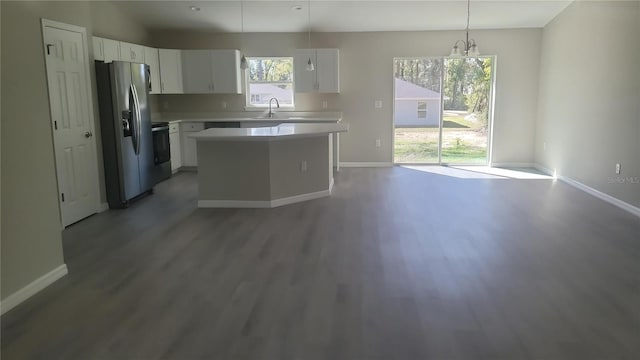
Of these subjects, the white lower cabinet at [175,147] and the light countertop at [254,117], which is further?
the light countertop at [254,117]

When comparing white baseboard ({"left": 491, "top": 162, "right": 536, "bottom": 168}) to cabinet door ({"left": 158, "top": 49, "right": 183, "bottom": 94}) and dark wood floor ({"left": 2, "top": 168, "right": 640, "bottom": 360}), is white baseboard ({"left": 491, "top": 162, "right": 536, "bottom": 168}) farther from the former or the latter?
cabinet door ({"left": 158, "top": 49, "right": 183, "bottom": 94})

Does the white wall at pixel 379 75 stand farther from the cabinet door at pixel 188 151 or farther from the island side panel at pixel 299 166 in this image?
the island side panel at pixel 299 166

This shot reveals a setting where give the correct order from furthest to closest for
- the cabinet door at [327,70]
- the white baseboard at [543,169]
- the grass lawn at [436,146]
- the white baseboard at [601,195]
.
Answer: the grass lawn at [436,146]
the cabinet door at [327,70]
the white baseboard at [543,169]
the white baseboard at [601,195]

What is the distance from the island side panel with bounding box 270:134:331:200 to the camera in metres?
5.49

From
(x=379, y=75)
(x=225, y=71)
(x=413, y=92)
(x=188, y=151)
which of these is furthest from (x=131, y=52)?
(x=413, y=92)

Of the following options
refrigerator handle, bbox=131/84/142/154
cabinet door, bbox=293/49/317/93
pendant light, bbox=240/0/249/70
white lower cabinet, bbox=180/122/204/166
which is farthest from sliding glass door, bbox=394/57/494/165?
refrigerator handle, bbox=131/84/142/154

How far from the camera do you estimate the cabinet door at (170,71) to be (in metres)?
7.67

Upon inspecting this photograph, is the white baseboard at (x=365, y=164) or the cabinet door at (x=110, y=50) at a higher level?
the cabinet door at (x=110, y=50)

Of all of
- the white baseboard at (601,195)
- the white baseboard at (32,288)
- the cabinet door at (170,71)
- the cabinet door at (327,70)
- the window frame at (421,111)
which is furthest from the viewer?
the window frame at (421,111)

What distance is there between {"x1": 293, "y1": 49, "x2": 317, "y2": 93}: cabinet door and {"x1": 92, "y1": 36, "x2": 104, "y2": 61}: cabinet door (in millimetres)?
3041

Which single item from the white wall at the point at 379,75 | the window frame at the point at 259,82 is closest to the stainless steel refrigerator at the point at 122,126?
the white wall at the point at 379,75

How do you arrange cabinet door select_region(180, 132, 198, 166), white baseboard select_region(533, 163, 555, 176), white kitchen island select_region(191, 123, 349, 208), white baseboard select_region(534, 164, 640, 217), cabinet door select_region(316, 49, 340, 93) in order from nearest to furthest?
white baseboard select_region(534, 164, 640, 217), white kitchen island select_region(191, 123, 349, 208), white baseboard select_region(533, 163, 555, 176), cabinet door select_region(316, 49, 340, 93), cabinet door select_region(180, 132, 198, 166)

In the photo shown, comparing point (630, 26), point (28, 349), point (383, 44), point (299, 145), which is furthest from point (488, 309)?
point (383, 44)

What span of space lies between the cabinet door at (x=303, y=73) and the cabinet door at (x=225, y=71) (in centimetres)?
95
